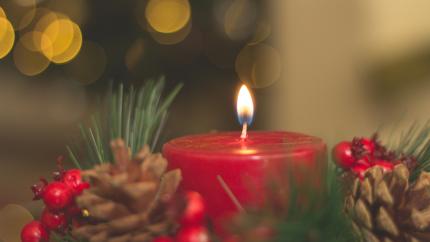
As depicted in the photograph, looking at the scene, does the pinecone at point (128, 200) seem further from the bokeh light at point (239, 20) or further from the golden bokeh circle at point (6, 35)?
the golden bokeh circle at point (6, 35)

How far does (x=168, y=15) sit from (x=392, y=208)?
126 cm

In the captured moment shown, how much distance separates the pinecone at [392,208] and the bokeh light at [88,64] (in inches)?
49.4

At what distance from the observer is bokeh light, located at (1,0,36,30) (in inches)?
62.9

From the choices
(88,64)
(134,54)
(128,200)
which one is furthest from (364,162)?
(88,64)

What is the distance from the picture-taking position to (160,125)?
482 millimetres

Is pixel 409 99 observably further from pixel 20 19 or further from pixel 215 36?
pixel 20 19

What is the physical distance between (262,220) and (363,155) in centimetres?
18

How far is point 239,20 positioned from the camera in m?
1.56

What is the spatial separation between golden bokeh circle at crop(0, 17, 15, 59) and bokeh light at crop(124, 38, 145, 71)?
40 cm

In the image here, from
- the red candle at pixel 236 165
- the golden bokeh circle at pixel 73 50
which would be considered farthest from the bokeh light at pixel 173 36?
the red candle at pixel 236 165

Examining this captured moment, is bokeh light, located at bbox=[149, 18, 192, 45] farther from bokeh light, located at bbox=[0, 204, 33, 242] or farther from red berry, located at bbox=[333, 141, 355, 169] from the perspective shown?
red berry, located at bbox=[333, 141, 355, 169]

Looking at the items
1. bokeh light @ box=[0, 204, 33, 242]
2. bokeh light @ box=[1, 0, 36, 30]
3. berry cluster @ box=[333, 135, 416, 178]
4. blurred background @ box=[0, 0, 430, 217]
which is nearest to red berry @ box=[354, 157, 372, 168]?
berry cluster @ box=[333, 135, 416, 178]

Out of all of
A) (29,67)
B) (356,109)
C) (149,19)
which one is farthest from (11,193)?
(356,109)

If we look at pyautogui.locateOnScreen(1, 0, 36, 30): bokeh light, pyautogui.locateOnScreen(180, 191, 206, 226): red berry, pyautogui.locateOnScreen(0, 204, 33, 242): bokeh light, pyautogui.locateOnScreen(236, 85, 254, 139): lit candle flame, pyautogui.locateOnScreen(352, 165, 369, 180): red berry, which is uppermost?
pyautogui.locateOnScreen(1, 0, 36, 30): bokeh light
